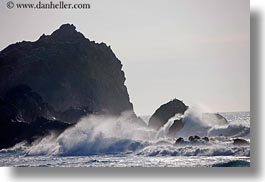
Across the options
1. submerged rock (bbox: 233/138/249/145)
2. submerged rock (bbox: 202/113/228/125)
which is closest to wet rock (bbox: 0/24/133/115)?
submerged rock (bbox: 202/113/228/125)

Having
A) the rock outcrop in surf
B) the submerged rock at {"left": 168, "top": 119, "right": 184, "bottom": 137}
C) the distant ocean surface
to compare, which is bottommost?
the distant ocean surface

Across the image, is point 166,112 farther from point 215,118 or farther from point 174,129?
point 215,118

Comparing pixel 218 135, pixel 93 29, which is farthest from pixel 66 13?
pixel 218 135

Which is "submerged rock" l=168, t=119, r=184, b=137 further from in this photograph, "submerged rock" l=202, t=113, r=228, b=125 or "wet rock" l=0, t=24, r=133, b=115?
"wet rock" l=0, t=24, r=133, b=115

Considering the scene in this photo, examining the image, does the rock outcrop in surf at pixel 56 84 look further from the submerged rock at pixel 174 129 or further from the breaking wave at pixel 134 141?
the submerged rock at pixel 174 129

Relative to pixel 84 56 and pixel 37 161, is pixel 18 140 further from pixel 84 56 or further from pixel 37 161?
pixel 84 56

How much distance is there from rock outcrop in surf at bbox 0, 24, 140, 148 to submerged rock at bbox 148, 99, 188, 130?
11cm

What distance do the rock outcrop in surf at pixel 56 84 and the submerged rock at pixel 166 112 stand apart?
105mm

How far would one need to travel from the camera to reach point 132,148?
669cm

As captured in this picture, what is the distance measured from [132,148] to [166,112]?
33cm

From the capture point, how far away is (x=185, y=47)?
264 inches

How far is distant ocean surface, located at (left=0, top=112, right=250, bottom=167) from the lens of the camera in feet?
21.9

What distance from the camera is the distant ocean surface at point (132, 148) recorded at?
6.66 m

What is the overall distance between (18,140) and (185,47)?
1.26 metres
